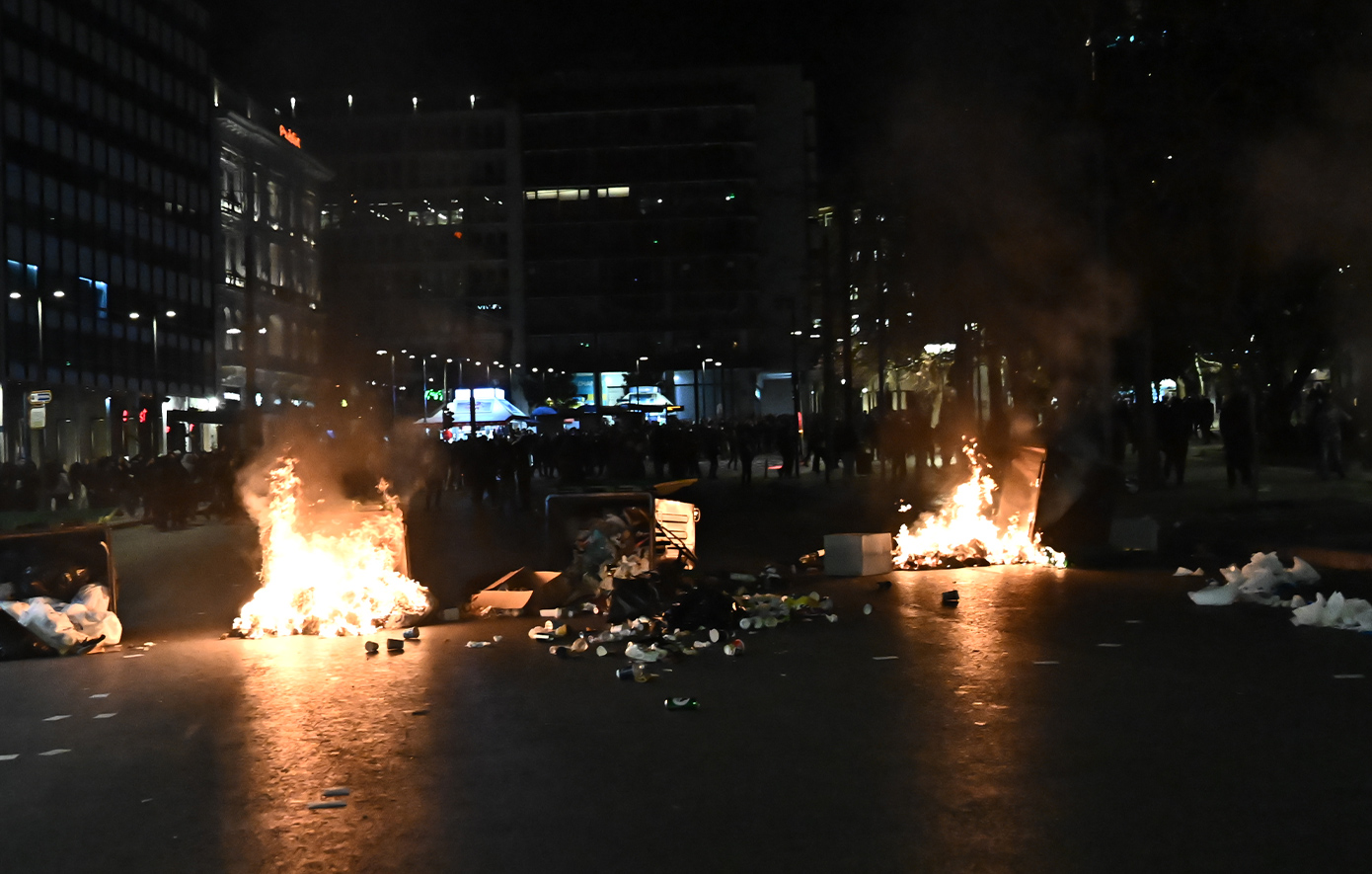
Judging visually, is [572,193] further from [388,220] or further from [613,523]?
[613,523]

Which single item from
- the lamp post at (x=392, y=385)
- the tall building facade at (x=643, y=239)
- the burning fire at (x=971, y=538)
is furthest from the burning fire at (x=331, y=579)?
the tall building facade at (x=643, y=239)

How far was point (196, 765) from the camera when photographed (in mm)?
6379

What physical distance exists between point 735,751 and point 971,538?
911 centimetres

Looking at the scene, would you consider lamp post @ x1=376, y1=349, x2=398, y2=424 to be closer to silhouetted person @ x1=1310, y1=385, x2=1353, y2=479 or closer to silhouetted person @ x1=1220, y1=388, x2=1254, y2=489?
silhouetted person @ x1=1220, y1=388, x2=1254, y2=489

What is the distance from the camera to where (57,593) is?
10.8 m

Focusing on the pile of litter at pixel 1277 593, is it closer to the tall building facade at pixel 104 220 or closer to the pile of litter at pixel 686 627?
the pile of litter at pixel 686 627

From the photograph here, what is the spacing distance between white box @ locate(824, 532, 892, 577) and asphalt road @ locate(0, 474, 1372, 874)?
116 inches

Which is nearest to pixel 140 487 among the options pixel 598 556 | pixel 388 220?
pixel 388 220

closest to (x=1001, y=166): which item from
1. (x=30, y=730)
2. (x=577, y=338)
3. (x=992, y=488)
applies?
(x=992, y=488)

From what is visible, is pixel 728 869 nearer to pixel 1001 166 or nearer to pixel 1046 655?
pixel 1046 655

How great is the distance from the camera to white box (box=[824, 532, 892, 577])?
14.1 metres

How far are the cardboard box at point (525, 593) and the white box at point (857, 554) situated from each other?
318cm

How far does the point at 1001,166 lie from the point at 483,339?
17.1 meters

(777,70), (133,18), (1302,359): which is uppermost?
(777,70)
